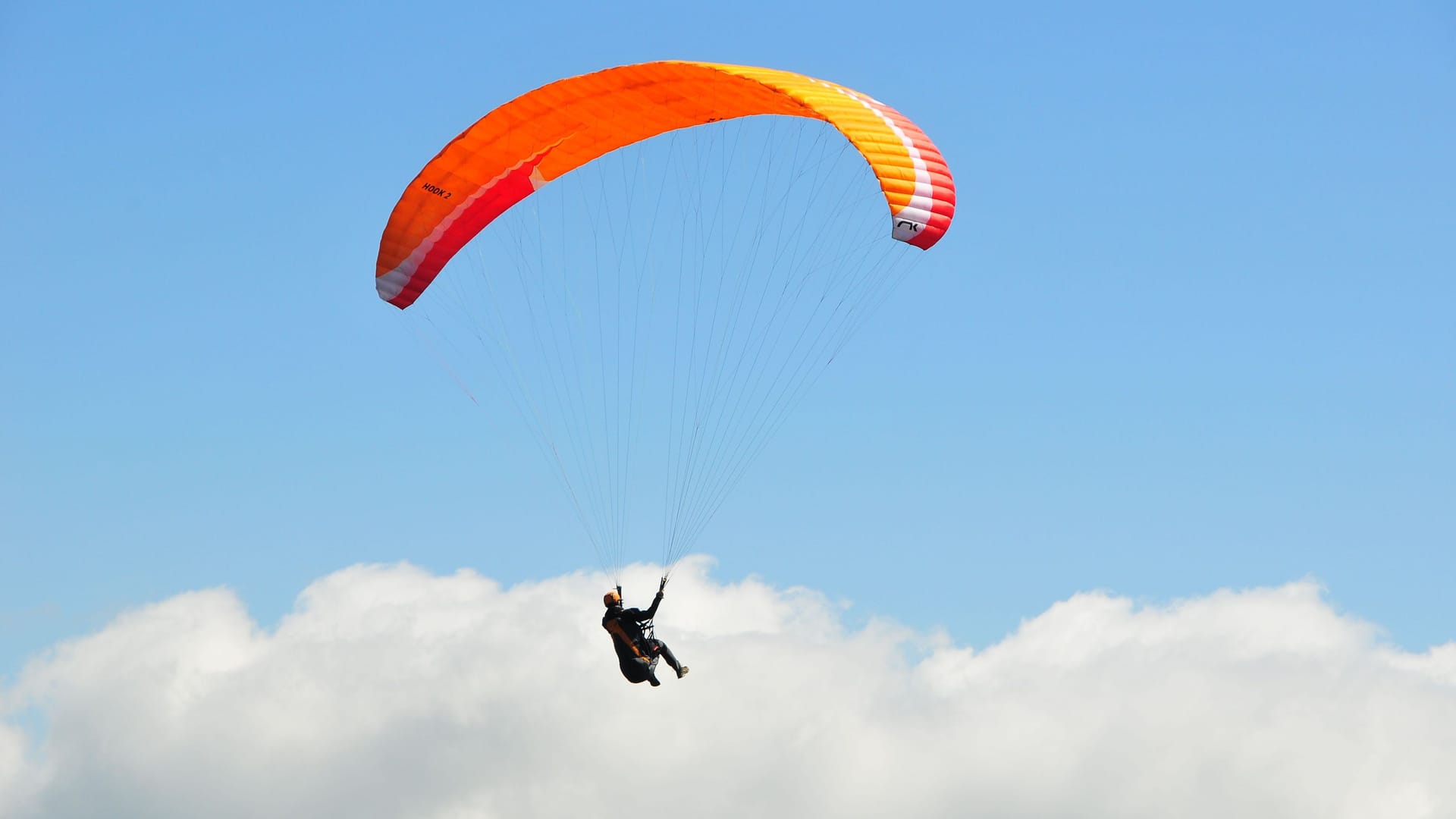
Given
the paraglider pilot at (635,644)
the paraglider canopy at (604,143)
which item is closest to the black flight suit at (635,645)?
the paraglider pilot at (635,644)

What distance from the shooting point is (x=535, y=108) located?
89.5 ft

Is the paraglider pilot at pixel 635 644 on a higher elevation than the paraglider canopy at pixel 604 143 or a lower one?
lower

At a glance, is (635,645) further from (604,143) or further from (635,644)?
(604,143)

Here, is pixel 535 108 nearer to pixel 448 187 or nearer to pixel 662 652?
pixel 448 187

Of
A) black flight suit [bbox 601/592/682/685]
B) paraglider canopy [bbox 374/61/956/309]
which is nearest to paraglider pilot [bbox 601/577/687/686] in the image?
black flight suit [bbox 601/592/682/685]

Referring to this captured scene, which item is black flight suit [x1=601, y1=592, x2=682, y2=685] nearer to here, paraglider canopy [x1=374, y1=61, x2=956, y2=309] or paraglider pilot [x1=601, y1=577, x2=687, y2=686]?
paraglider pilot [x1=601, y1=577, x2=687, y2=686]

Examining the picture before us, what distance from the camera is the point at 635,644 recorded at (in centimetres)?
2602

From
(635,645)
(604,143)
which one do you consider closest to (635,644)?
(635,645)

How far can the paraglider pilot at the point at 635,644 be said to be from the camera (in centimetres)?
2602

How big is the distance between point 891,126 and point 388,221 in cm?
759

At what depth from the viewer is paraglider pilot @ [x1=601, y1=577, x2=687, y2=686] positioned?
2602 cm

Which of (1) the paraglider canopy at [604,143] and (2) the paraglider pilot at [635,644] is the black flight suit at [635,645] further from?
(1) the paraglider canopy at [604,143]

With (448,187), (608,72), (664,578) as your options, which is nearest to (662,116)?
(608,72)

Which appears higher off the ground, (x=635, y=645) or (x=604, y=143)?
(x=604, y=143)
